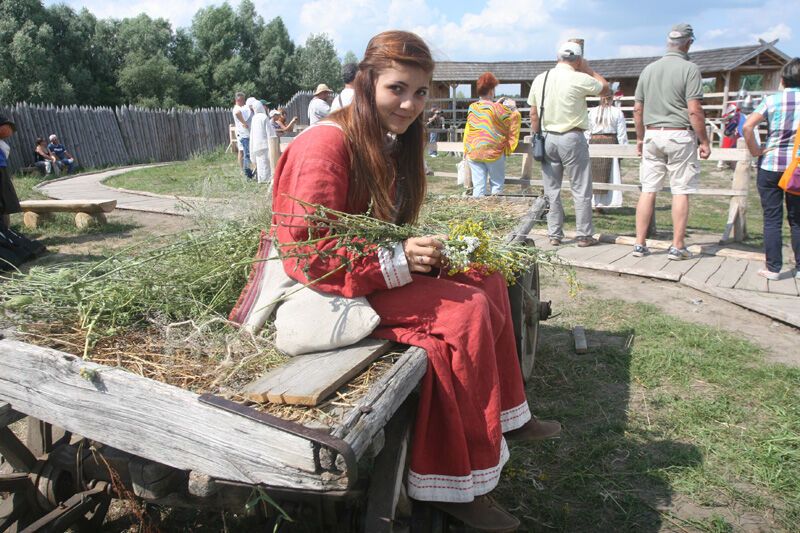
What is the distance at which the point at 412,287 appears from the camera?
7.00 feet

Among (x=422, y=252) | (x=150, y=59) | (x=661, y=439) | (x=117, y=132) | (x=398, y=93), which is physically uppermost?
(x=150, y=59)

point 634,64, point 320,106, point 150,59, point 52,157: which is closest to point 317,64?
point 150,59

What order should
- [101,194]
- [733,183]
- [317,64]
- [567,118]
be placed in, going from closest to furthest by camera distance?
[567,118]
[733,183]
[101,194]
[317,64]

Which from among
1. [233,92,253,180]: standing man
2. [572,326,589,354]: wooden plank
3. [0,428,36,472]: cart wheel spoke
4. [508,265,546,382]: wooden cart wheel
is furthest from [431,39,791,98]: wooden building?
[0,428,36,472]: cart wheel spoke

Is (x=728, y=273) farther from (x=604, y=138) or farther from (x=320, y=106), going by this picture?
(x=320, y=106)

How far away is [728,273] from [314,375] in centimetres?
535

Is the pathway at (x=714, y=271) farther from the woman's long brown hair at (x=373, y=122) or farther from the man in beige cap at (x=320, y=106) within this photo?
the man in beige cap at (x=320, y=106)

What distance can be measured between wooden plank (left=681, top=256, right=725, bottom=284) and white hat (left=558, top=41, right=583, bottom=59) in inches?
102

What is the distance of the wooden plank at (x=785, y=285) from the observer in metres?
5.15

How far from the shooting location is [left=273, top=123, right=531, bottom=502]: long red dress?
1.94 m

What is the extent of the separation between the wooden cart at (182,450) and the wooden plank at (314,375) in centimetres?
3

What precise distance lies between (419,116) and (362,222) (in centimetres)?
72

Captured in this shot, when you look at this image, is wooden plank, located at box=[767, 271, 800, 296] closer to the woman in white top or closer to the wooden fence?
the woman in white top

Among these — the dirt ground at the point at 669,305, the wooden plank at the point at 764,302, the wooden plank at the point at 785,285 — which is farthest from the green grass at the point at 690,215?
the wooden plank at the point at 764,302
